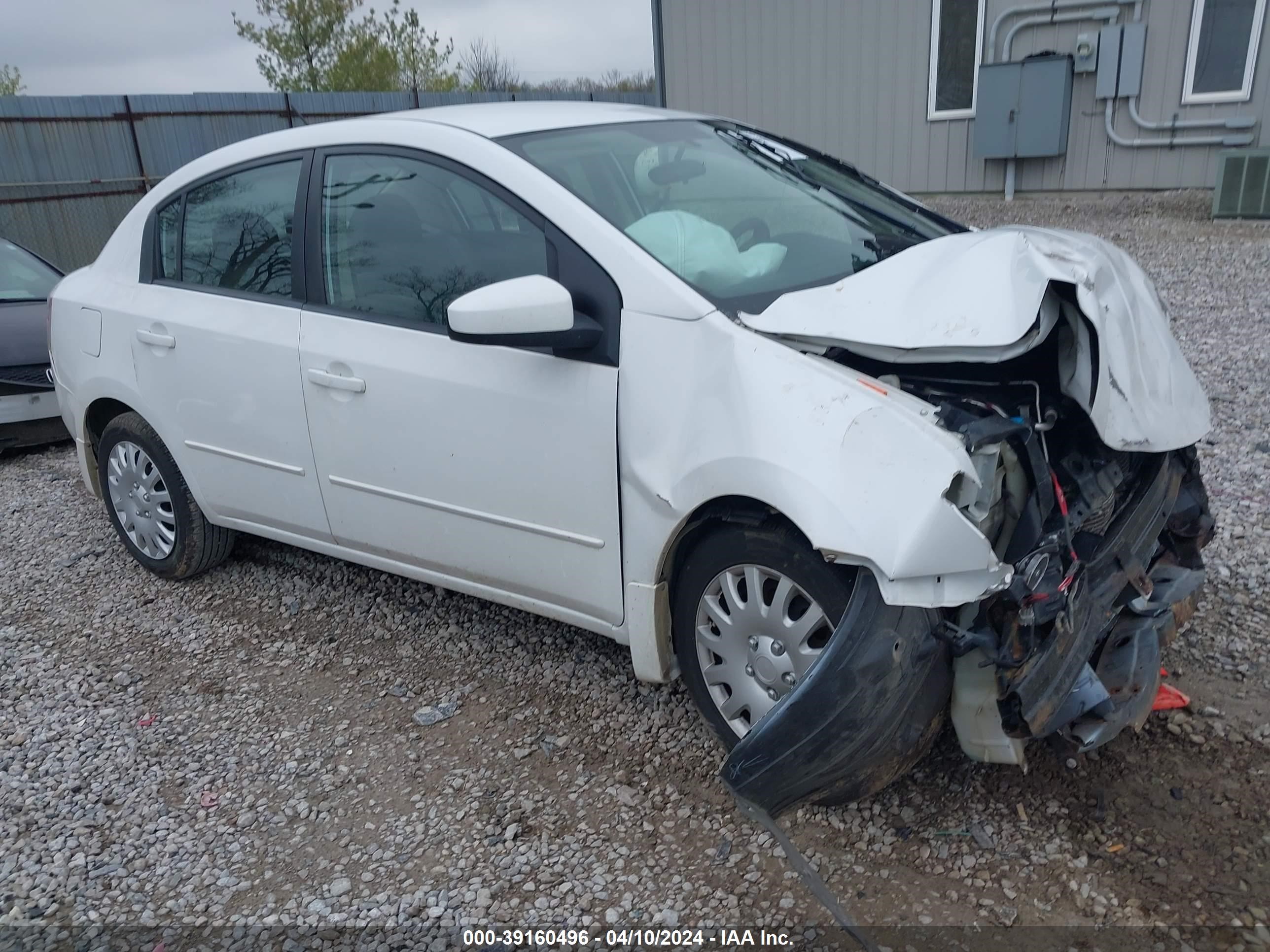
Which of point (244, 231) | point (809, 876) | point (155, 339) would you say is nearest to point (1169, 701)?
point (809, 876)

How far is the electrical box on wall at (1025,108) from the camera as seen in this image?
11266 millimetres

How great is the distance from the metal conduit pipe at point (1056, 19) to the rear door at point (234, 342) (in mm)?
10376

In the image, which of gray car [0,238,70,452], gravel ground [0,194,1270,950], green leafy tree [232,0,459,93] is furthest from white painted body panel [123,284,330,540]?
green leafy tree [232,0,459,93]

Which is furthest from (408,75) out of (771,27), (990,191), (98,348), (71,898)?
(71,898)

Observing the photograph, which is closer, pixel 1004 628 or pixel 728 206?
pixel 1004 628

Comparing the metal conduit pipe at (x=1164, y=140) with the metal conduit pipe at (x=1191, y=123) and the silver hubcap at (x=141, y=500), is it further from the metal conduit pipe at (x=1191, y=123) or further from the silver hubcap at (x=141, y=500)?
the silver hubcap at (x=141, y=500)

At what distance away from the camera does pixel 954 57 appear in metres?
12.2

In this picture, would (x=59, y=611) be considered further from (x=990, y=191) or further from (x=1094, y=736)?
(x=990, y=191)

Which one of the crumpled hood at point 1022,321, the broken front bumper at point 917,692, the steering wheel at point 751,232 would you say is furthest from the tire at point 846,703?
the steering wheel at point 751,232

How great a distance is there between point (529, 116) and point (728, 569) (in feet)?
5.65

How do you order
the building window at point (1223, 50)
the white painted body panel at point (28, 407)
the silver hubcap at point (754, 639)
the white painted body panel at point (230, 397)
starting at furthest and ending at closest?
the building window at point (1223, 50)
the white painted body panel at point (28, 407)
the white painted body panel at point (230, 397)
the silver hubcap at point (754, 639)

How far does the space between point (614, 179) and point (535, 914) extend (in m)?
2.04

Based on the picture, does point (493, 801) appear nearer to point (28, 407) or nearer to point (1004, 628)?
point (1004, 628)

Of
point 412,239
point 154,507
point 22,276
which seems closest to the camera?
point 412,239
